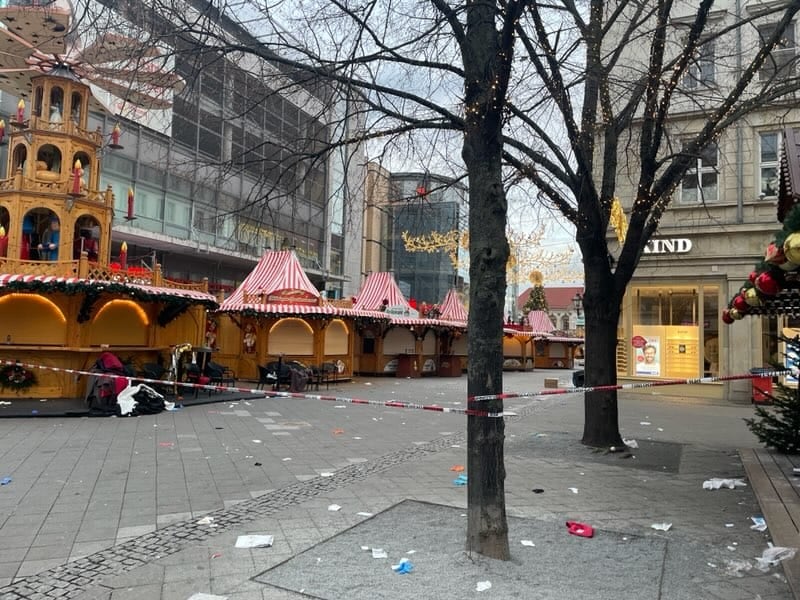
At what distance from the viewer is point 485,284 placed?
14.9ft

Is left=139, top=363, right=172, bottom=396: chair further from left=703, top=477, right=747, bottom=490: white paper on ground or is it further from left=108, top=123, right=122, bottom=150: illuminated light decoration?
left=703, top=477, right=747, bottom=490: white paper on ground

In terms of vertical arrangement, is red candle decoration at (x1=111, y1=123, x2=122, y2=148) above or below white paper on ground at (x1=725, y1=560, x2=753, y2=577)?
above

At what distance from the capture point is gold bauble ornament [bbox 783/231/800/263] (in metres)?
3.54

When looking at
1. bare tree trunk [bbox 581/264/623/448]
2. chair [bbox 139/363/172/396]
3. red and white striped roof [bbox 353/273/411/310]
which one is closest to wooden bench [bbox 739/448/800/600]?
bare tree trunk [bbox 581/264/623/448]

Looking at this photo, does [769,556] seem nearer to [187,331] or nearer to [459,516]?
[459,516]

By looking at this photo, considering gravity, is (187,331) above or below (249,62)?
below

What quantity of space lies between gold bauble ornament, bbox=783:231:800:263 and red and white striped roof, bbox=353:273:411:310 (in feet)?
80.5

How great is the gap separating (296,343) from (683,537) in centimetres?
1836

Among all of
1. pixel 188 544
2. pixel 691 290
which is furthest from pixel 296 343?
pixel 188 544

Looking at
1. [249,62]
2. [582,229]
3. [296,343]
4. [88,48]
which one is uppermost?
[249,62]

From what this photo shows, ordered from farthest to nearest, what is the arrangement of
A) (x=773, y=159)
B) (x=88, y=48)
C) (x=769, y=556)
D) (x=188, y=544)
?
(x=773, y=159)
(x=88, y=48)
(x=188, y=544)
(x=769, y=556)

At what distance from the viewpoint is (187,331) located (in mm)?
17547

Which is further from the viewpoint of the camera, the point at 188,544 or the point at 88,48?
the point at 88,48

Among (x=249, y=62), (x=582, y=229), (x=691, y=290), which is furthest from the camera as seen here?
(x=691, y=290)
